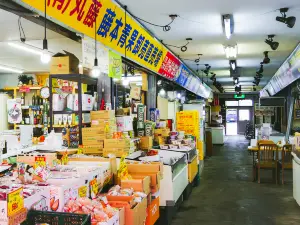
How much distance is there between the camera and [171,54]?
10391mm

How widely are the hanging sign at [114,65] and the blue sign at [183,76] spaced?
5.91 meters

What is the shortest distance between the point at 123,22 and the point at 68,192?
3845 mm

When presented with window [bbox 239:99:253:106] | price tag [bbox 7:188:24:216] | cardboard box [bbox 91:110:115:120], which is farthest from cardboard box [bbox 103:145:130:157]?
window [bbox 239:99:253:106]

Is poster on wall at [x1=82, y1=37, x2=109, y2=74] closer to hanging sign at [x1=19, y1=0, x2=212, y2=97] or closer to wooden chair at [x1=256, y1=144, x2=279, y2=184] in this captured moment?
hanging sign at [x1=19, y1=0, x2=212, y2=97]

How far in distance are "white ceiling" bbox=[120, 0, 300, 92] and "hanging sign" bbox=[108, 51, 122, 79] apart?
915 mm

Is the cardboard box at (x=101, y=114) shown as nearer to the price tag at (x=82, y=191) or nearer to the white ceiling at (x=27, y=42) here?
the white ceiling at (x=27, y=42)

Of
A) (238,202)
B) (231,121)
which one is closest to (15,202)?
(238,202)

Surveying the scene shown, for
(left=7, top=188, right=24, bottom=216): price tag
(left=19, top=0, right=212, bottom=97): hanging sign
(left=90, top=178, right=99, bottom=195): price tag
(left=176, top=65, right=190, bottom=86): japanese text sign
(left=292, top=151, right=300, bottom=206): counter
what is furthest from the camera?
(left=176, top=65, right=190, bottom=86): japanese text sign

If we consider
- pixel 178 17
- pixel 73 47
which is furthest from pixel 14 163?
pixel 73 47

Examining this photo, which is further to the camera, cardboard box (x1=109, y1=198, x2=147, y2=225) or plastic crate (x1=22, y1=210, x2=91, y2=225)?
cardboard box (x1=109, y1=198, x2=147, y2=225)

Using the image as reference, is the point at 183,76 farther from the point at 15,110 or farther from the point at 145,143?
the point at 145,143

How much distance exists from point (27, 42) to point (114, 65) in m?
3.00

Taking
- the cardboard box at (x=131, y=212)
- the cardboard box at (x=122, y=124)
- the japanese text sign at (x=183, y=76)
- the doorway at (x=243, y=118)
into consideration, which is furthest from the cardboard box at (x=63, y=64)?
the doorway at (x=243, y=118)

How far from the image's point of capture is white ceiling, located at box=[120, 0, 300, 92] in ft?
20.0
